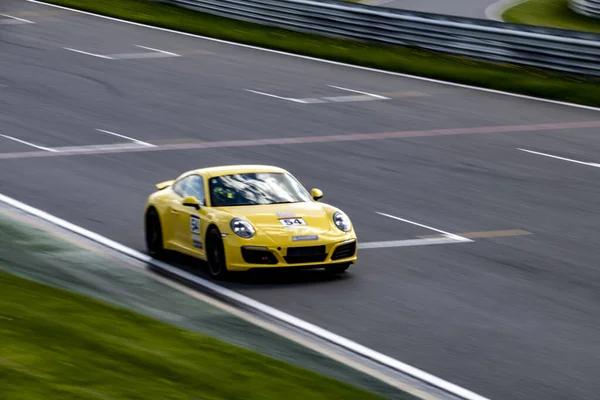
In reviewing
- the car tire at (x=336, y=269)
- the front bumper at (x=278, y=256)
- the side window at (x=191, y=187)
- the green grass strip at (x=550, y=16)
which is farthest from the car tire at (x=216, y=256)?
the green grass strip at (x=550, y=16)

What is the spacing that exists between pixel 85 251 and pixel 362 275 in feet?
10.7

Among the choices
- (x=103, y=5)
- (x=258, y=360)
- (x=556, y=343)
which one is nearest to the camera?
(x=258, y=360)

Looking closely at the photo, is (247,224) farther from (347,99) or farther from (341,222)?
(347,99)

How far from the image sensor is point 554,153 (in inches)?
874

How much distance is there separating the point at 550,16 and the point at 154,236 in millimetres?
28909

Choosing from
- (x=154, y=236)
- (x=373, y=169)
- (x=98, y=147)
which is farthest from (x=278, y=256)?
(x=98, y=147)

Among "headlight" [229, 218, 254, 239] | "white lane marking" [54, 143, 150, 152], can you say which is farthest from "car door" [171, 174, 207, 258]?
"white lane marking" [54, 143, 150, 152]

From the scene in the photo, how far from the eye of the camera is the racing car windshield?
47.6 ft

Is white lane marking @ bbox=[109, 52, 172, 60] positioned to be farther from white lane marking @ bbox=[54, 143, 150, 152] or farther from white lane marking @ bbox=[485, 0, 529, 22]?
white lane marking @ bbox=[485, 0, 529, 22]

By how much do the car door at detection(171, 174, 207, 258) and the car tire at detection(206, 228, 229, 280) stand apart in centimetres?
17

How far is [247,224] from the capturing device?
1384 centimetres

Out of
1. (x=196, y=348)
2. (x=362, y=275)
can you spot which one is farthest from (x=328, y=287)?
(x=196, y=348)

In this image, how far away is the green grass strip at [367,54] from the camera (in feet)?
90.3

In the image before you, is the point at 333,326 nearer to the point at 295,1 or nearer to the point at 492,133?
the point at 492,133
